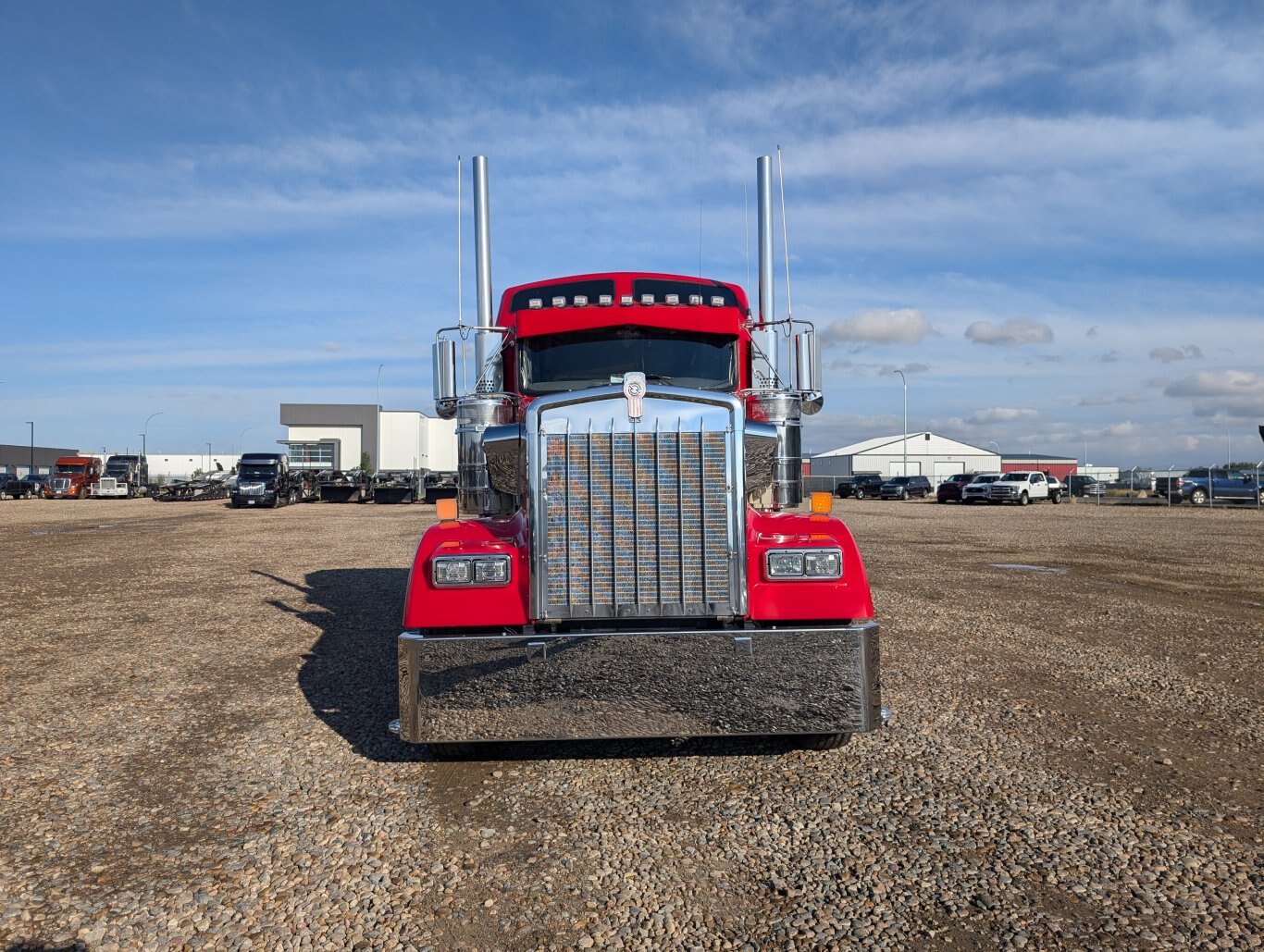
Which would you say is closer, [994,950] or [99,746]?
[994,950]

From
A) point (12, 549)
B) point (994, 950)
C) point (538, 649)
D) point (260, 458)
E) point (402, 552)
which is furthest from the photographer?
point (260, 458)

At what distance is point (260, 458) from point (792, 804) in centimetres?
4062

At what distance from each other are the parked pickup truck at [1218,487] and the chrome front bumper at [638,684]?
43.2 metres

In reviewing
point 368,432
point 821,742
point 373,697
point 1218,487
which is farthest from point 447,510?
point 368,432

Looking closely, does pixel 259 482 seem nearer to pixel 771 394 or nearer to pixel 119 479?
pixel 119 479

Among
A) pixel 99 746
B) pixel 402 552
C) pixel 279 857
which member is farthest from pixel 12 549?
pixel 279 857

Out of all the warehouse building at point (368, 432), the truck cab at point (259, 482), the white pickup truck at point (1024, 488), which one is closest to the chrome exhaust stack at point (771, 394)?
the truck cab at point (259, 482)

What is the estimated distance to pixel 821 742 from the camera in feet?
15.9

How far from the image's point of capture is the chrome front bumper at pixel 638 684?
418 cm

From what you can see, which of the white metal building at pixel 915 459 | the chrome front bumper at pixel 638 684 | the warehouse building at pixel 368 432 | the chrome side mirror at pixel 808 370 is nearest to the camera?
the chrome front bumper at pixel 638 684

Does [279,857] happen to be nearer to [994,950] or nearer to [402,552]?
[994,950]

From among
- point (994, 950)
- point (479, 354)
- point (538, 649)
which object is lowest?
point (994, 950)

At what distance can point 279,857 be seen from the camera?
3.65 meters

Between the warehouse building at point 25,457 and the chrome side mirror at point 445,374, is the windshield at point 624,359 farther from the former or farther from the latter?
the warehouse building at point 25,457
